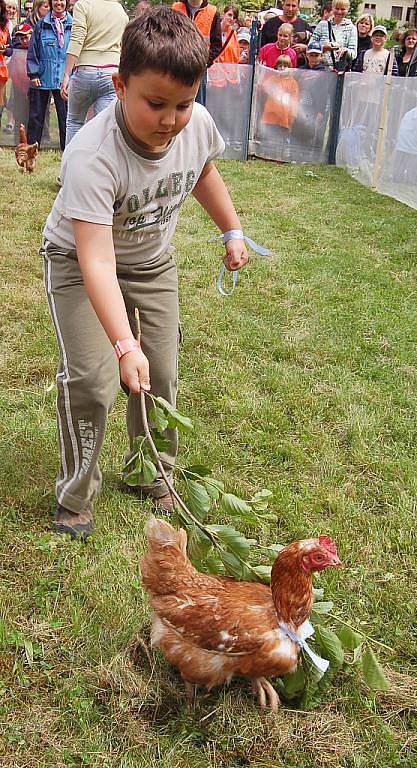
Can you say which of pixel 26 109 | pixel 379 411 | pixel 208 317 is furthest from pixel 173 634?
pixel 26 109

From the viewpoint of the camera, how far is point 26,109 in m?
12.2

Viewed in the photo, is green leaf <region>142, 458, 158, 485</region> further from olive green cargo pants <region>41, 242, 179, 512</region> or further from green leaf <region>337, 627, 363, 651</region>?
green leaf <region>337, 627, 363, 651</region>

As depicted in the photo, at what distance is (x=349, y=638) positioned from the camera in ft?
8.52

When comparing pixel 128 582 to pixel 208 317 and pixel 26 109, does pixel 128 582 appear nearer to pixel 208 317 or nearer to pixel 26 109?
pixel 208 317

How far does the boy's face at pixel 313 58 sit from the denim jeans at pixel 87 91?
5540 mm

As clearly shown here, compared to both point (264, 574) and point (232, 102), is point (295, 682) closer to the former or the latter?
point (264, 574)

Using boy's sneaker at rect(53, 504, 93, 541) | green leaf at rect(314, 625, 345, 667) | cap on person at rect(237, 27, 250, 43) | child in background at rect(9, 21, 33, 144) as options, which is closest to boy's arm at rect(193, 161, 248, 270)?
boy's sneaker at rect(53, 504, 93, 541)

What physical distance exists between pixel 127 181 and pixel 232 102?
1077 cm

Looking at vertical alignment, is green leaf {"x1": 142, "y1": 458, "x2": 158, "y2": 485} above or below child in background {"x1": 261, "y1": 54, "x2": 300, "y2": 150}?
below

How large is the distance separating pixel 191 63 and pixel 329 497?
2.13 meters

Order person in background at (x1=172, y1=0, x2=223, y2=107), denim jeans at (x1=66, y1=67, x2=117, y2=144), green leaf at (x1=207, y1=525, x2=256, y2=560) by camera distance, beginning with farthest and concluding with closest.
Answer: person in background at (x1=172, y1=0, x2=223, y2=107)
denim jeans at (x1=66, y1=67, x2=117, y2=144)
green leaf at (x1=207, y1=525, x2=256, y2=560)

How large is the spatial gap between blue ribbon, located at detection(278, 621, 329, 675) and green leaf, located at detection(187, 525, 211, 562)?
16.5 inches

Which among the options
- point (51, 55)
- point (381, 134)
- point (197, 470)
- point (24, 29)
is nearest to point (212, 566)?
point (197, 470)

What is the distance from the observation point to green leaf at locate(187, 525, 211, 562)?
106 inches
